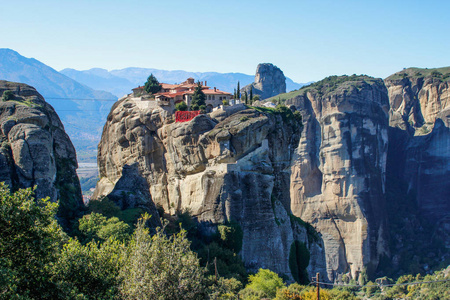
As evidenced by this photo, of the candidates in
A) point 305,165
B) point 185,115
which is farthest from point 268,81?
point 185,115

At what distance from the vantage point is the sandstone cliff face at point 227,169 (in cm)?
5825

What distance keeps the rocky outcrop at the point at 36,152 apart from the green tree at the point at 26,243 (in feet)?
75.5

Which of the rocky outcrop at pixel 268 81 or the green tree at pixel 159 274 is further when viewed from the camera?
the rocky outcrop at pixel 268 81

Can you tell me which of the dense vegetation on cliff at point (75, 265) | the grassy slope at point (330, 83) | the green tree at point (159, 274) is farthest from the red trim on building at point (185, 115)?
the grassy slope at point (330, 83)

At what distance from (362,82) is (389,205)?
27469mm

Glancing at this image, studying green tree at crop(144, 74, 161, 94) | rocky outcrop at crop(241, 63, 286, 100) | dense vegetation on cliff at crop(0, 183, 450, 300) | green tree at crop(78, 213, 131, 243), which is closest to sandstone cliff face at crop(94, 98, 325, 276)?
green tree at crop(144, 74, 161, 94)

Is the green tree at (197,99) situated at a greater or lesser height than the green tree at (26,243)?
greater

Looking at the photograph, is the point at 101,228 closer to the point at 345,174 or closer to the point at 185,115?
the point at 185,115

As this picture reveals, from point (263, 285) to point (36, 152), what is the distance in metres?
21.4

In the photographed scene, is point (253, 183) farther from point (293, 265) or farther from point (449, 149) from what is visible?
point (449, 149)

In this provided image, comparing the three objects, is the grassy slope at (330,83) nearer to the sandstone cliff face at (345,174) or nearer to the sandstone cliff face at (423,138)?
the sandstone cliff face at (345,174)

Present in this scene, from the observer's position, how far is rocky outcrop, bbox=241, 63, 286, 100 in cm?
17700

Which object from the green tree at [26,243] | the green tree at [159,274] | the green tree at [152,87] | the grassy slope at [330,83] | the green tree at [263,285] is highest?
the grassy slope at [330,83]

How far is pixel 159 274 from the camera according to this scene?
2567 cm
